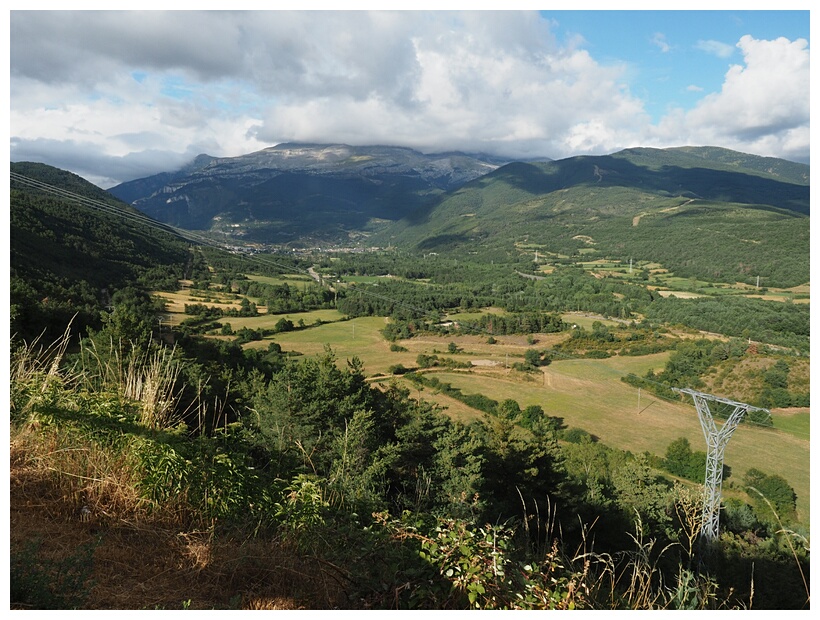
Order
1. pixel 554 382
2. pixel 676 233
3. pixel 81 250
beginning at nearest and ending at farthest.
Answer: pixel 554 382 < pixel 81 250 < pixel 676 233

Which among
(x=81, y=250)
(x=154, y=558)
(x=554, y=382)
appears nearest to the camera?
(x=154, y=558)

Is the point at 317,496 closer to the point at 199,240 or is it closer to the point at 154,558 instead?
the point at 154,558

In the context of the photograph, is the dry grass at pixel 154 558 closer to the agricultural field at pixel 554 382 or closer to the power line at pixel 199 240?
the agricultural field at pixel 554 382

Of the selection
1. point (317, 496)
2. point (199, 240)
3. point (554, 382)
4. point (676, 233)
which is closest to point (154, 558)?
point (317, 496)

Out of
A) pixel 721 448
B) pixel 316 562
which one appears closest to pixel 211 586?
pixel 316 562

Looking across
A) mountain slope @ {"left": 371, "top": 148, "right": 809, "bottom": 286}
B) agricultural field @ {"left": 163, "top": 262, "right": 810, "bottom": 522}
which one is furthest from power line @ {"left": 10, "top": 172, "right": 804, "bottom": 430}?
mountain slope @ {"left": 371, "top": 148, "right": 809, "bottom": 286}

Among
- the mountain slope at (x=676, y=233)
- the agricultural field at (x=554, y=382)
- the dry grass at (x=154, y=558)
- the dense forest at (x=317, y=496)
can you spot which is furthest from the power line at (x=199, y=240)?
the mountain slope at (x=676, y=233)
